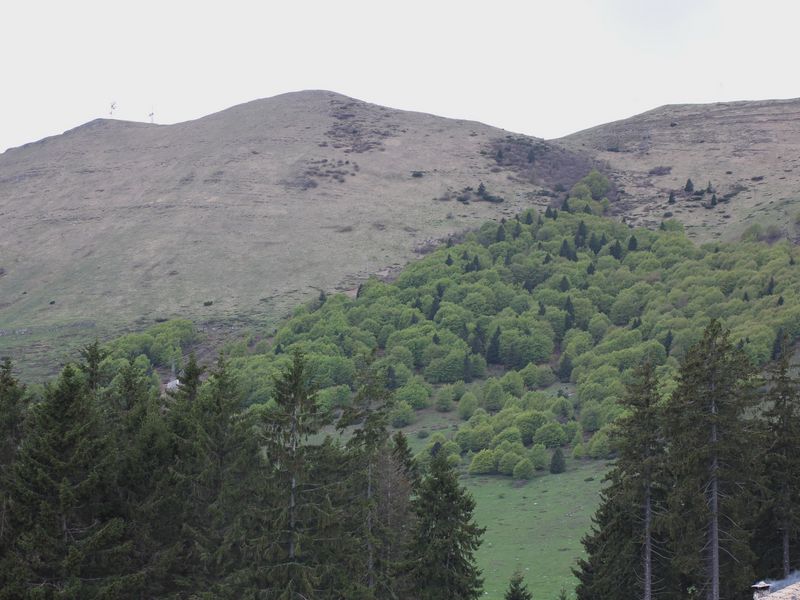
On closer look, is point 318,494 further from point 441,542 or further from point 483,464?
point 483,464

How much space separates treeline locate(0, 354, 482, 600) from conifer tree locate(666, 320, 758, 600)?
31.9ft

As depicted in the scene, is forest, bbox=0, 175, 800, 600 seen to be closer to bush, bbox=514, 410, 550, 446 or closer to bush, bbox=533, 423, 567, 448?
bush, bbox=533, 423, 567, 448

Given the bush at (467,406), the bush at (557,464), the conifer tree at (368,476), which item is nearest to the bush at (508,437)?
the bush at (557,464)

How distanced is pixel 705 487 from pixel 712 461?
1.19 metres

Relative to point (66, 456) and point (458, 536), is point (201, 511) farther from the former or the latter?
point (458, 536)

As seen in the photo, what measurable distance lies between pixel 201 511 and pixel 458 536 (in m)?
11.8

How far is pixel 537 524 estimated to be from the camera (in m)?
104

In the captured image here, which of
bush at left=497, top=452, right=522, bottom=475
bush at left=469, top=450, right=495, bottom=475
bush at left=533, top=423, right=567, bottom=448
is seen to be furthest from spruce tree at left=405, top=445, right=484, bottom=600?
bush at left=533, top=423, right=567, bottom=448

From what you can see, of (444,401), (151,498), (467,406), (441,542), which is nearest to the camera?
(151,498)

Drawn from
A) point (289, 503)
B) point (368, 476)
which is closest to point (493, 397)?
point (368, 476)

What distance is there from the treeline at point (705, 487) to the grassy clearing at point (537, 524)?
34334 mm

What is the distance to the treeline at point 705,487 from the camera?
38844 mm

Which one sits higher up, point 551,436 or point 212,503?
point 212,503

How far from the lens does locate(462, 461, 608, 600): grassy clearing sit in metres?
84.2
